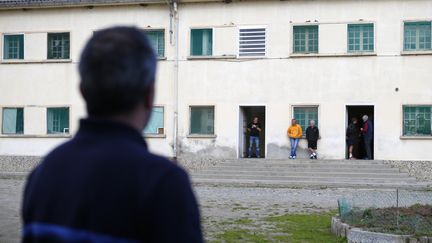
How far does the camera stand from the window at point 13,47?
31.2 meters

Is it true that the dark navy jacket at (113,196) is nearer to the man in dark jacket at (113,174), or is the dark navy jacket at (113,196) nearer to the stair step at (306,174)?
the man in dark jacket at (113,174)

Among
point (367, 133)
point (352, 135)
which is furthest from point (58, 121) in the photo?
point (367, 133)

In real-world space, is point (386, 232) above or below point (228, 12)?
below

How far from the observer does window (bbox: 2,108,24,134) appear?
3127 centimetres

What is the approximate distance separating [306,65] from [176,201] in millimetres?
26464

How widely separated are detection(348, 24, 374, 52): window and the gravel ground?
752 centimetres

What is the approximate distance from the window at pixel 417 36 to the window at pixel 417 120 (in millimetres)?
2370

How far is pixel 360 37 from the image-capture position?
1101 inches

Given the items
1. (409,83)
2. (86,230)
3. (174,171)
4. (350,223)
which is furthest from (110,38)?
(409,83)

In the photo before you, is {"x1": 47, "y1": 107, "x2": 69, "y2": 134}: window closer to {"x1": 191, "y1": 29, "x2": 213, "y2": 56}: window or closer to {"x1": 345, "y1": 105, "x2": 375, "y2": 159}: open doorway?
{"x1": 191, "y1": 29, "x2": 213, "y2": 56}: window

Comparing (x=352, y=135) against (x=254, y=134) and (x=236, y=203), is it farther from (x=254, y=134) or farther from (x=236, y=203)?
(x=236, y=203)

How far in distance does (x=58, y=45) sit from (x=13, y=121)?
159 inches

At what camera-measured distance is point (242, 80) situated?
2895cm

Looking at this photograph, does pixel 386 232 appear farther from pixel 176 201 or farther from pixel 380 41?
pixel 380 41
